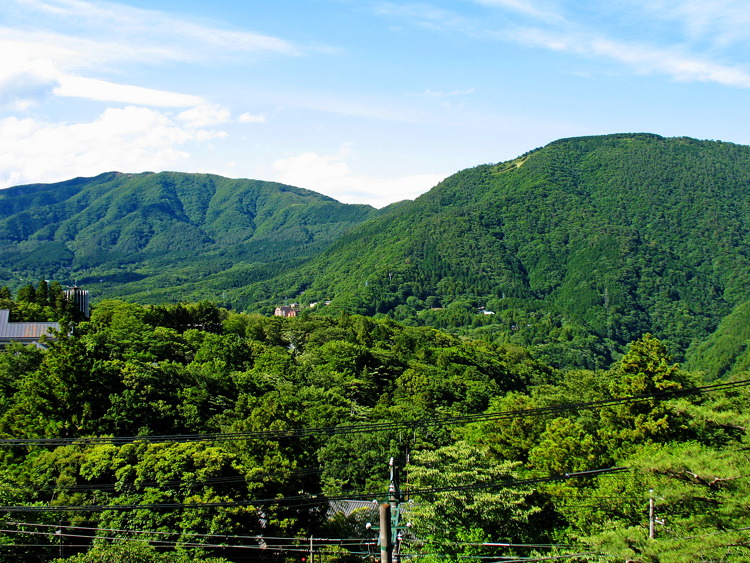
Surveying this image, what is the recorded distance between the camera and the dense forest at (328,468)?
1878 centimetres

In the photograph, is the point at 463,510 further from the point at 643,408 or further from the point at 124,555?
the point at 124,555

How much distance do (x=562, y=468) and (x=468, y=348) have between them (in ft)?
201

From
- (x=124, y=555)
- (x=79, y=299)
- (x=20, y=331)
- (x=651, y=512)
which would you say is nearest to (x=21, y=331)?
(x=20, y=331)

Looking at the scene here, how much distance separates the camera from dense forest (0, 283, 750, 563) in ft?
61.6

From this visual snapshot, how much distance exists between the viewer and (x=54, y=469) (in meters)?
25.1

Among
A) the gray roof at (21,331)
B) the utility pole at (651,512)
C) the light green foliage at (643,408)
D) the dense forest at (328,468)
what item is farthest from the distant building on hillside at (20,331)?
the utility pole at (651,512)

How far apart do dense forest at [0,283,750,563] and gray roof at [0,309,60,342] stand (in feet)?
26.0

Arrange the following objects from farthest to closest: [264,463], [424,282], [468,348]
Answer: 1. [424,282]
2. [468,348]
3. [264,463]

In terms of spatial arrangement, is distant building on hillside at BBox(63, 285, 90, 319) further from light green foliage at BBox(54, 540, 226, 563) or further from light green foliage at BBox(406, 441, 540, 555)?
light green foliage at BBox(406, 441, 540, 555)

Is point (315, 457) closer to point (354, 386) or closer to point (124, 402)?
point (124, 402)

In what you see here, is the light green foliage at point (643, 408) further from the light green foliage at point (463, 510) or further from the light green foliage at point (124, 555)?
the light green foliage at point (124, 555)

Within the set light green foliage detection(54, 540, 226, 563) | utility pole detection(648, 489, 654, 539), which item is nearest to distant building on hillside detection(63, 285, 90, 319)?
light green foliage detection(54, 540, 226, 563)

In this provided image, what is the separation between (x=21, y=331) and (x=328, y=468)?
3130cm

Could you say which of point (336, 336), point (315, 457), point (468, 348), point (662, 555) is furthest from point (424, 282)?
point (662, 555)
